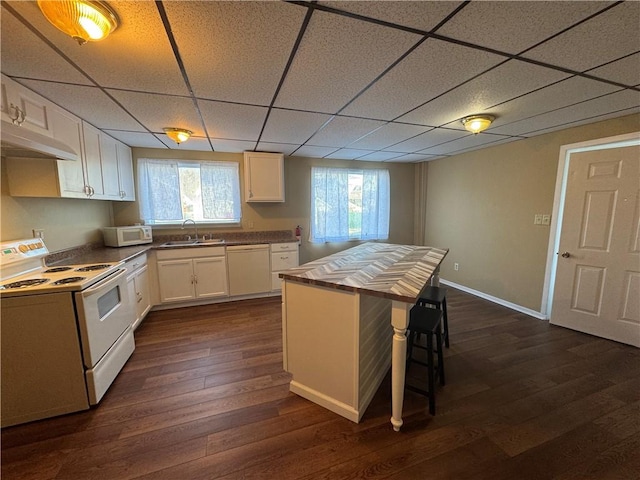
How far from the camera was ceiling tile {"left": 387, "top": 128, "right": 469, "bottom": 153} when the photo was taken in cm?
298

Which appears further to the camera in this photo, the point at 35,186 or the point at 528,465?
the point at 35,186

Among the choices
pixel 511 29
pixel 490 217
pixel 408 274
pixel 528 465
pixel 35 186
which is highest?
pixel 511 29

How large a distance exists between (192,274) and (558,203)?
473 centimetres

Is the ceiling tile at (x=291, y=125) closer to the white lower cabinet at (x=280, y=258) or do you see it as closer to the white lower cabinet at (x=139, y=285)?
the white lower cabinet at (x=280, y=258)

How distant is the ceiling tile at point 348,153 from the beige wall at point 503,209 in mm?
1620

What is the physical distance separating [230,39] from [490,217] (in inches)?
156

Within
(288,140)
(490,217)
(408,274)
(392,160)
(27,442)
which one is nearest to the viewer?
(27,442)

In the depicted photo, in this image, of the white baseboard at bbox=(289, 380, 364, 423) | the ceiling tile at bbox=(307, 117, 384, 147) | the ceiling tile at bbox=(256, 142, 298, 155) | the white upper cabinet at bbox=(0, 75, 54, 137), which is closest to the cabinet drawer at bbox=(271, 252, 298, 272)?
the ceiling tile at bbox=(256, 142, 298, 155)

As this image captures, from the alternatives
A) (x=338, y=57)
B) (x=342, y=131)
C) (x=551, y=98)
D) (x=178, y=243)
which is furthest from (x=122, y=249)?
(x=551, y=98)

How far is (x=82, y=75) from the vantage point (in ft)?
5.38

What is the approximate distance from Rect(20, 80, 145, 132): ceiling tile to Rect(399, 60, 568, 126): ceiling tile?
2.57 meters


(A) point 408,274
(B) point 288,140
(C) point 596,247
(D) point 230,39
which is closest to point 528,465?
(A) point 408,274

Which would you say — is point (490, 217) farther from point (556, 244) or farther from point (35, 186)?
point (35, 186)

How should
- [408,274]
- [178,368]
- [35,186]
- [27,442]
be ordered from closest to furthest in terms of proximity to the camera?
[27,442] < [408,274] < [35,186] < [178,368]
